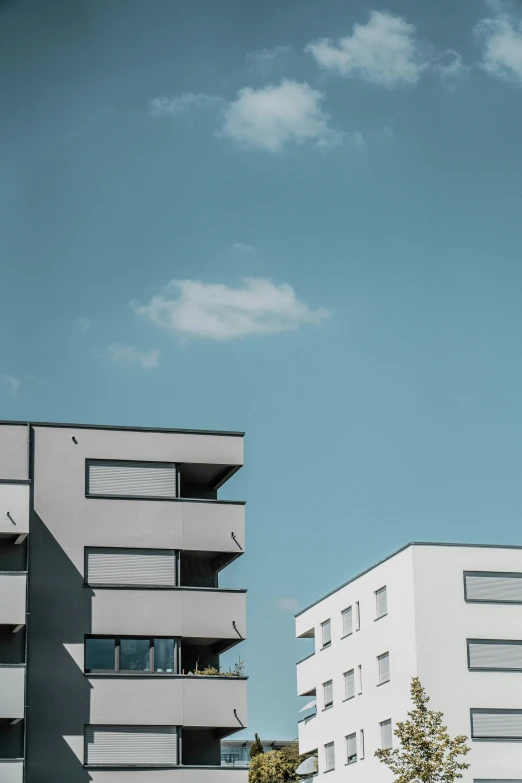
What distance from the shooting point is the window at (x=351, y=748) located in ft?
174

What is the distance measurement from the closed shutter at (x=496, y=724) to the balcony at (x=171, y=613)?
49.6 feet

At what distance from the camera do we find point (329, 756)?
186ft

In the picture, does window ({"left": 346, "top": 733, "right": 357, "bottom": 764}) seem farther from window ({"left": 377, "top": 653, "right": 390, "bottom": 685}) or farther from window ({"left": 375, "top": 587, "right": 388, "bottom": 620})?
window ({"left": 375, "top": 587, "right": 388, "bottom": 620})

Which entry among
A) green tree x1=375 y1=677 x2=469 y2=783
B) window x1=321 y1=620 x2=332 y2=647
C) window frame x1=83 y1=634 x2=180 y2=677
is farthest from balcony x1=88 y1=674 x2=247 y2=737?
window x1=321 y1=620 x2=332 y2=647

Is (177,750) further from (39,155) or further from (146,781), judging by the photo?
(39,155)

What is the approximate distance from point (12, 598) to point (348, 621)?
84.5ft

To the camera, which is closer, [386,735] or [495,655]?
[495,655]

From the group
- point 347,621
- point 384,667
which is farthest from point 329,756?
point 384,667

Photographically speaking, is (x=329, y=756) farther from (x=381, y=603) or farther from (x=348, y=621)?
(x=381, y=603)

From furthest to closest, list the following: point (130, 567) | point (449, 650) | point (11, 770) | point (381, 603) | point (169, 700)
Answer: point (381, 603) < point (449, 650) < point (130, 567) < point (169, 700) < point (11, 770)

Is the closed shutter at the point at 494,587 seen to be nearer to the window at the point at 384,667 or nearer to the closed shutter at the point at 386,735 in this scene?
the window at the point at 384,667

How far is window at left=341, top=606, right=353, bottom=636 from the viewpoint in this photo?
180 ft

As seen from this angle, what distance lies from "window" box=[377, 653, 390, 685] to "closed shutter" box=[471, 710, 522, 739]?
171 inches

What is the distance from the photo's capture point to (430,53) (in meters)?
32.5
